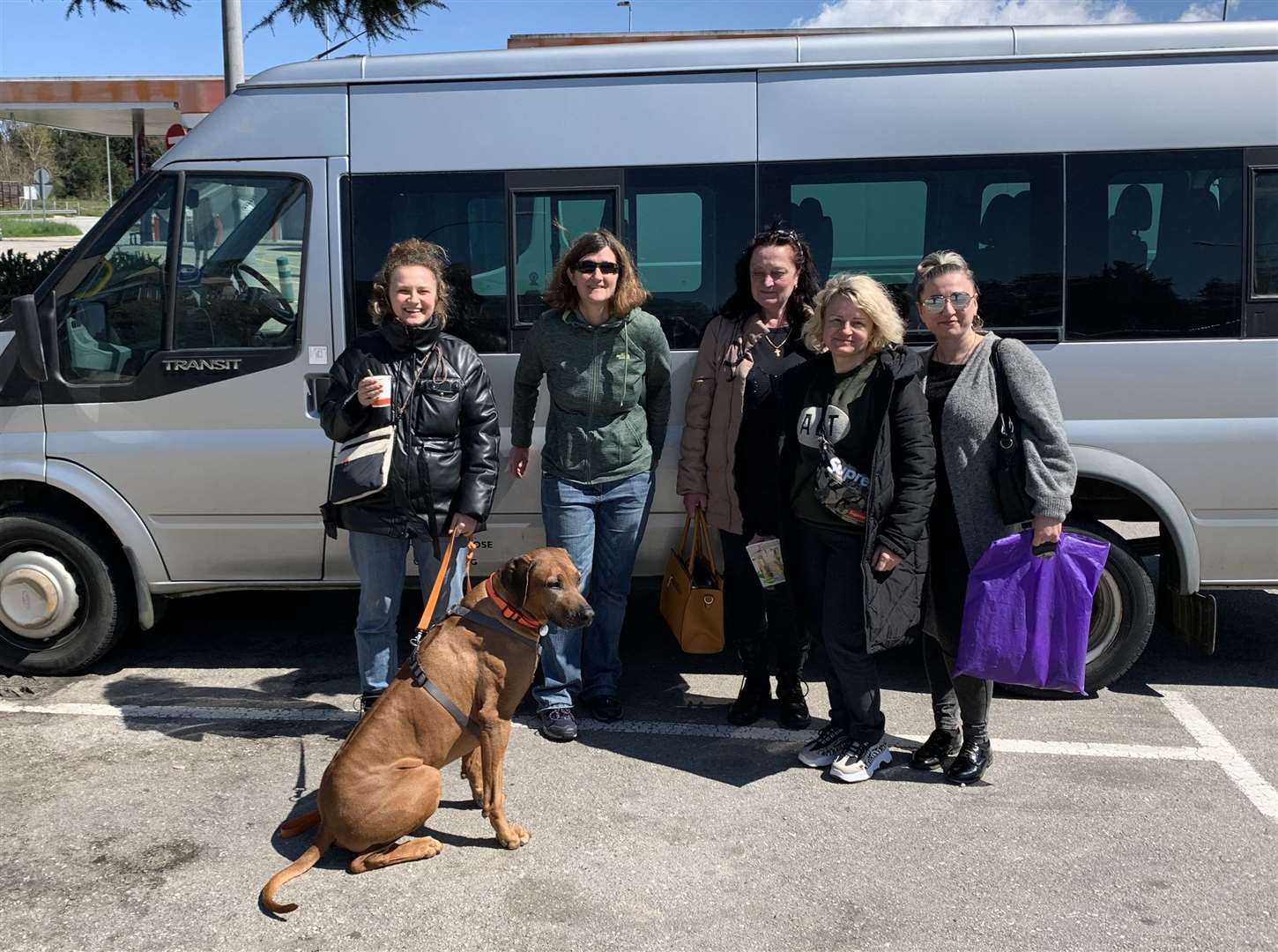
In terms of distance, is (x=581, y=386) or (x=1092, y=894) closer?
(x=1092, y=894)

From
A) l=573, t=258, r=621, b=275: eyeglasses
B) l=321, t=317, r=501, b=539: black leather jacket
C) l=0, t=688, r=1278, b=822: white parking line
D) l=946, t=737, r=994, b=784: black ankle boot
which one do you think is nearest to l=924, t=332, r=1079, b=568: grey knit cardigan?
l=946, t=737, r=994, b=784: black ankle boot

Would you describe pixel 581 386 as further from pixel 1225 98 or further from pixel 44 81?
pixel 44 81

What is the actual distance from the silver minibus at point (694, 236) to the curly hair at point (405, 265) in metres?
0.62

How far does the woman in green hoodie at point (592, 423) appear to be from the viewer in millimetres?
4410

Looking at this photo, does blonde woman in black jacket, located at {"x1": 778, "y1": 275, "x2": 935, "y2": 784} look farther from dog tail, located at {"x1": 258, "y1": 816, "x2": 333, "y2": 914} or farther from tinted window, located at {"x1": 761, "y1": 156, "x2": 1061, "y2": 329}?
dog tail, located at {"x1": 258, "y1": 816, "x2": 333, "y2": 914}

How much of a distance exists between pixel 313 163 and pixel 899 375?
269 centimetres

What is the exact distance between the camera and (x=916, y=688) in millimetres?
5262

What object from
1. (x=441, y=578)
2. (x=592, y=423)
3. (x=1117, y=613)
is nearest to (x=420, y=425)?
(x=441, y=578)

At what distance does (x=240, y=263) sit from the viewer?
489 centimetres

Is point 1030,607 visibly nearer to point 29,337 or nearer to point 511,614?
point 511,614

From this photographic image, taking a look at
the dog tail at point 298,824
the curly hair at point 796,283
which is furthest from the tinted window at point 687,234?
the dog tail at point 298,824

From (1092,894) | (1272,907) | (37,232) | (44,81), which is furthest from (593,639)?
(37,232)

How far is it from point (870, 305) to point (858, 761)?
5.64 ft

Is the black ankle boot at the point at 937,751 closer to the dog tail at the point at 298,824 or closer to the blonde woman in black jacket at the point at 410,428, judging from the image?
the blonde woman in black jacket at the point at 410,428
